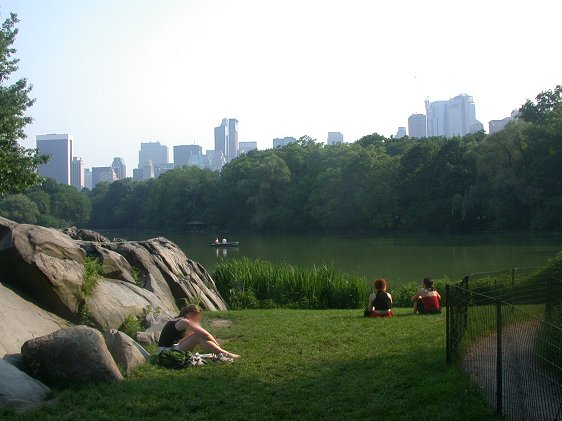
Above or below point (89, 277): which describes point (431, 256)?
below

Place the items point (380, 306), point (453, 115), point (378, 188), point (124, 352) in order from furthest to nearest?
point (453, 115), point (378, 188), point (380, 306), point (124, 352)

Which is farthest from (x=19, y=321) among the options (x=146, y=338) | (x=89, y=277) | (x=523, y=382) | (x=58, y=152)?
(x=58, y=152)

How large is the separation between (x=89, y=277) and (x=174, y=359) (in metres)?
3.17

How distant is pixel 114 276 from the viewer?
12023 mm

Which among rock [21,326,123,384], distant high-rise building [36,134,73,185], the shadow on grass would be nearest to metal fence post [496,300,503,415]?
the shadow on grass

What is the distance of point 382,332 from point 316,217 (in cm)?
6459

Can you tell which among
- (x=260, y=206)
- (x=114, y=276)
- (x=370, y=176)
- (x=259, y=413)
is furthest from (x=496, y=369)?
(x=260, y=206)

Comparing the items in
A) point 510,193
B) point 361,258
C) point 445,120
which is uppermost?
point 445,120

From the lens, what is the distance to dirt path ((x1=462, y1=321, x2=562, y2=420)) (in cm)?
445

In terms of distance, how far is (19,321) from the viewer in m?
8.23

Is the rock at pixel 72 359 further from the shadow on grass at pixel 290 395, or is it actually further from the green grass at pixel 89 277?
the green grass at pixel 89 277

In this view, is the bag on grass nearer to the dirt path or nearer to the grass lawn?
the grass lawn

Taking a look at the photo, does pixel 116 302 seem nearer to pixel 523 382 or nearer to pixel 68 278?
pixel 68 278

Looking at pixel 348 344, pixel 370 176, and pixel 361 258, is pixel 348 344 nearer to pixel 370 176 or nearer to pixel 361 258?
pixel 361 258
